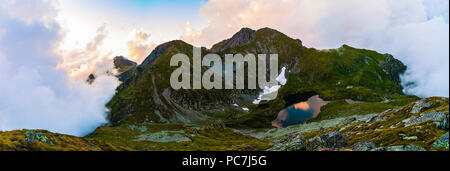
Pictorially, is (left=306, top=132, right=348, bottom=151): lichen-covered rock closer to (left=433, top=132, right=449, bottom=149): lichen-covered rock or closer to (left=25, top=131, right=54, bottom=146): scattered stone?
(left=433, top=132, right=449, bottom=149): lichen-covered rock

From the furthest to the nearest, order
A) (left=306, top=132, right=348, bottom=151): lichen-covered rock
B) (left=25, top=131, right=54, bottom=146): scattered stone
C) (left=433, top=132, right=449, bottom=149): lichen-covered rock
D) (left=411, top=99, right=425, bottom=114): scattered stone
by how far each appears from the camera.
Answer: (left=411, top=99, right=425, bottom=114): scattered stone, (left=306, top=132, right=348, bottom=151): lichen-covered rock, (left=25, top=131, right=54, bottom=146): scattered stone, (left=433, top=132, right=449, bottom=149): lichen-covered rock

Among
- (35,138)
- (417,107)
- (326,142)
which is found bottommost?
(326,142)

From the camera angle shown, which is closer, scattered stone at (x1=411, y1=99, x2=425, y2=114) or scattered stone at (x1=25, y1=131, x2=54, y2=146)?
scattered stone at (x1=25, y1=131, x2=54, y2=146)

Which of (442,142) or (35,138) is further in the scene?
(35,138)

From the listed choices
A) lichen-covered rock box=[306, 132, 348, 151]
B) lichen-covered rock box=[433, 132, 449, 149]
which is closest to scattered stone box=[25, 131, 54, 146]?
lichen-covered rock box=[306, 132, 348, 151]

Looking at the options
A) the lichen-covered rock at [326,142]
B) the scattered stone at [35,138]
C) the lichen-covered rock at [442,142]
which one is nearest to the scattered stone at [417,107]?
the lichen-covered rock at [326,142]

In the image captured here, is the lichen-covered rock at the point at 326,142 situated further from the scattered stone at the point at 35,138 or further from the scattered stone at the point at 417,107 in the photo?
the scattered stone at the point at 35,138

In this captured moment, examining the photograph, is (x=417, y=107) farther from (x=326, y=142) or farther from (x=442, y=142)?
(x=442, y=142)

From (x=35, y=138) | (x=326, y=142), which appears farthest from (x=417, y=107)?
(x=35, y=138)

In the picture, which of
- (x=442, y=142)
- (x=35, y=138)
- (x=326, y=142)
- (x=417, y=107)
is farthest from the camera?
(x=417, y=107)
